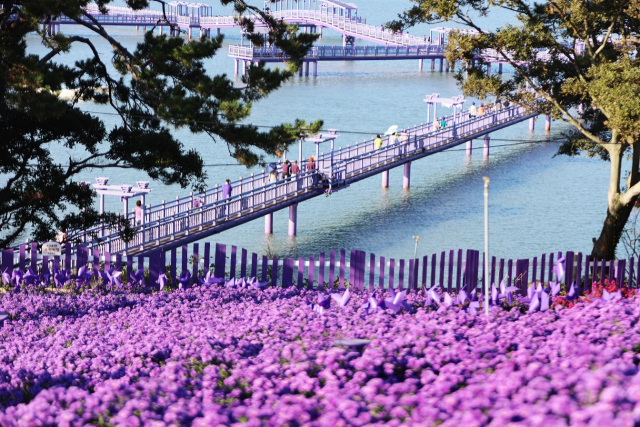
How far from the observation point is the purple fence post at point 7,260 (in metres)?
13.2

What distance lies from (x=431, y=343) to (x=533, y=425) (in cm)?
204

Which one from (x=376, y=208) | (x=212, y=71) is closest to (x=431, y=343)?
(x=376, y=208)

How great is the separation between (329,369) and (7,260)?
9.36 metres

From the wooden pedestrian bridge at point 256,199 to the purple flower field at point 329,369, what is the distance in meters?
12.5

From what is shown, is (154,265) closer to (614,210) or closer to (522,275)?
(522,275)

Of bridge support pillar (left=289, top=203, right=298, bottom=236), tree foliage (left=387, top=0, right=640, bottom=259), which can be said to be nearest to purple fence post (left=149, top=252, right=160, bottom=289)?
tree foliage (left=387, top=0, right=640, bottom=259)

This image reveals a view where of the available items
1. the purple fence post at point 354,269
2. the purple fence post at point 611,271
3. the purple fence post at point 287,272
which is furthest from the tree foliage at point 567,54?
the purple fence post at point 287,272

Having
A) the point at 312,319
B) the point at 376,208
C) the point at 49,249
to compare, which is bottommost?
the point at 376,208

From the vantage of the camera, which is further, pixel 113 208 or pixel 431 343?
pixel 113 208

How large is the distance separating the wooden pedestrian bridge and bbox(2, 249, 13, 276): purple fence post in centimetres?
569

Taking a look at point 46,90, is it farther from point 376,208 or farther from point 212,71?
point 212,71

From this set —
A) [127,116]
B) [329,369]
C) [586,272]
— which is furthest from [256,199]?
[329,369]

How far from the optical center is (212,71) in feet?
282

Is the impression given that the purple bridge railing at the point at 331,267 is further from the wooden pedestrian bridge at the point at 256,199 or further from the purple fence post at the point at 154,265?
the wooden pedestrian bridge at the point at 256,199
